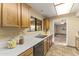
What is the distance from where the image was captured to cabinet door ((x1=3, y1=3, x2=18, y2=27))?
1818mm

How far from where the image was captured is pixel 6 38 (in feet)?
8.07

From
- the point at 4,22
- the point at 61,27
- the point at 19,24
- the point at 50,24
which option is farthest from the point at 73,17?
the point at 4,22

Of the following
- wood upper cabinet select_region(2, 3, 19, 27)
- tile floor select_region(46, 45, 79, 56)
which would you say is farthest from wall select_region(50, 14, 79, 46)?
wood upper cabinet select_region(2, 3, 19, 27)

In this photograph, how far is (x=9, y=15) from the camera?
78.6 inches

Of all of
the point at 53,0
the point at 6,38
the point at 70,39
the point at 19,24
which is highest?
the point at 53,0

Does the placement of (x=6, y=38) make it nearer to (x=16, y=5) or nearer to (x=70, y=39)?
(x=16, y=5)

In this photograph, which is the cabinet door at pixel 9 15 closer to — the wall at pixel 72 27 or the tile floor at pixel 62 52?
the tile floor at pixel 62 52

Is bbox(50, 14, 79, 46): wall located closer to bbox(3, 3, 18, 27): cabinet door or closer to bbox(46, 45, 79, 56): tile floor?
bbox(46, 45, 79, 56): tile floor

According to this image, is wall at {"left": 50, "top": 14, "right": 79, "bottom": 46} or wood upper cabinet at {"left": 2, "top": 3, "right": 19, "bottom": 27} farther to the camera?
wall at {"left": 50, "top": 14, "right": 79, "bottom": 46}

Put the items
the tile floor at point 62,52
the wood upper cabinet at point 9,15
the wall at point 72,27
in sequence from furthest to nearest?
1. the wall at point 72,27
2. the tile floor at point 62,52
3. the wood upper cabinet at point 9,15

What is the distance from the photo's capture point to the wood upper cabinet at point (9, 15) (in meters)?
1.79

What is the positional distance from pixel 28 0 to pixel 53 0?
10.2 inches

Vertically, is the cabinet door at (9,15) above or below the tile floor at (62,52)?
above

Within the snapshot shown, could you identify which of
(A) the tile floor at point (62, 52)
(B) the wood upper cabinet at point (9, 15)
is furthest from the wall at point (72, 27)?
(B) the wood upper cabinet at point (9, 15)
